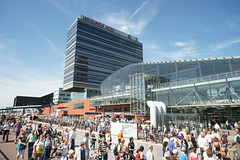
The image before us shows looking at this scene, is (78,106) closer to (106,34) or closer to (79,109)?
(79,109)

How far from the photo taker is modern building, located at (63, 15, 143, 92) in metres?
79.6

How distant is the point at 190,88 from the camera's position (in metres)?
27.7

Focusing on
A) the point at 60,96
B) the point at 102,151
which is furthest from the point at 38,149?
the point at 60,96

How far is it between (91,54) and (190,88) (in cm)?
6842

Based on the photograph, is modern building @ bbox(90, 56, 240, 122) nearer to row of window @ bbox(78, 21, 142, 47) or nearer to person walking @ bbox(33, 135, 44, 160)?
person walking @ bbox(33, 135, 44, 160)

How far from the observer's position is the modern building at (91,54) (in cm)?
7962

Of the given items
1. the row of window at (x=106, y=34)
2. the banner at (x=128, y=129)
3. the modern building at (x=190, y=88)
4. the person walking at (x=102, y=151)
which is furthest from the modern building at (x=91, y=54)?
the person walking at (x=102, y=151)

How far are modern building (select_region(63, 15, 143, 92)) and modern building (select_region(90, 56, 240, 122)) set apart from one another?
43.1 meters

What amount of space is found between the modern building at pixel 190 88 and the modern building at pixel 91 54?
1697 inches

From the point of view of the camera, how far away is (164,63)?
34.9 meters

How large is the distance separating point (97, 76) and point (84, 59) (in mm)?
12774

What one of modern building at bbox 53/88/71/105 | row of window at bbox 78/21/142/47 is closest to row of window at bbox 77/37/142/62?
row of window at bbox 78/21/142/47

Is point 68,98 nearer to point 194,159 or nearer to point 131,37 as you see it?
point 131,37

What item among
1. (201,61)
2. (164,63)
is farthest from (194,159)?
(164,63)
